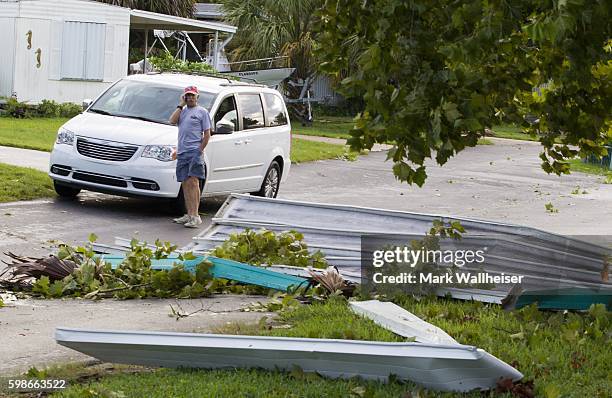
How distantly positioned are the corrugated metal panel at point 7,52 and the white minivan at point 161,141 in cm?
1171

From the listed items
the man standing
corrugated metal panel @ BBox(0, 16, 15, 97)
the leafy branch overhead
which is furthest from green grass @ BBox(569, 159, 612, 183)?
the leafy branch overhead

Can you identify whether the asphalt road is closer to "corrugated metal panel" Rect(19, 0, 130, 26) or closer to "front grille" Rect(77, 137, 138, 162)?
"front grille" Rect(77, 137, 138, 162)

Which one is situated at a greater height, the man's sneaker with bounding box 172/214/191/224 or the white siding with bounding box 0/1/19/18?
the white siding with bounding box 0/1/19/18

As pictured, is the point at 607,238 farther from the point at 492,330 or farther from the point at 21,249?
the point at 21,249

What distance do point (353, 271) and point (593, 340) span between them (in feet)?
9.05

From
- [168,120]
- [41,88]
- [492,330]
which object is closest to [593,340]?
[492,330]

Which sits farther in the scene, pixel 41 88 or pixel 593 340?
pixel 41 88

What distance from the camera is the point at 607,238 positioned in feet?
36.3

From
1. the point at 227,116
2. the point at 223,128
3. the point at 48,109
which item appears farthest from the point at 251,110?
the point at 48,109

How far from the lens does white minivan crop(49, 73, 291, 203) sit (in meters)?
15.2

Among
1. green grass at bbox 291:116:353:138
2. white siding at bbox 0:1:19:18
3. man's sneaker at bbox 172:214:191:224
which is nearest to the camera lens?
man's sneaker at bbox 172:214:191:224

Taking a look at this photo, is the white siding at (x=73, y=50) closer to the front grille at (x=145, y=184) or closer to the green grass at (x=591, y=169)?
the green grass at (x=591, y=169)

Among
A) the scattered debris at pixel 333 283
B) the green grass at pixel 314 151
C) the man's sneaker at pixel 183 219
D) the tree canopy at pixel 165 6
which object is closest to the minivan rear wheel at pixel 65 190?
the man's sneaker at pixel 183 219

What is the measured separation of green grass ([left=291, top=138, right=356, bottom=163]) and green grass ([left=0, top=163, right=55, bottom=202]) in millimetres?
8280
